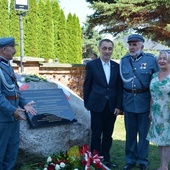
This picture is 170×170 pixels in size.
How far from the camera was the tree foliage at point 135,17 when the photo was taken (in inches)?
332

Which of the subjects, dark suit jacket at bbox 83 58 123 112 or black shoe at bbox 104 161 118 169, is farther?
black shoe at bbox 104 161 118 169

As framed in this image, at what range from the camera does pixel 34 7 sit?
13.0 m

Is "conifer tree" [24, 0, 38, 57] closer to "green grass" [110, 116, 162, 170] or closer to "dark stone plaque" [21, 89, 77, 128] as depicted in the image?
"green grass" [110, 116, 162, 170]

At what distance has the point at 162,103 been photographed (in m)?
3.85

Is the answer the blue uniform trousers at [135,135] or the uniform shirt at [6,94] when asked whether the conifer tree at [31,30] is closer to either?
the blue uniform trousers at [135,135]

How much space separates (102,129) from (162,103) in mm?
932

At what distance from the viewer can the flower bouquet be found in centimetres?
384

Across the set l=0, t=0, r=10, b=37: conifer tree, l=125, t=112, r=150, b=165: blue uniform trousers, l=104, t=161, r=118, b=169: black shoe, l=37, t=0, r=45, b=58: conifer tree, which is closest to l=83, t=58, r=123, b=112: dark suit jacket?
l=125, t=112, r=150, b=165: blue uniform trousers

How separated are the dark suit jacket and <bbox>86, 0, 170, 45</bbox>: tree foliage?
431cm

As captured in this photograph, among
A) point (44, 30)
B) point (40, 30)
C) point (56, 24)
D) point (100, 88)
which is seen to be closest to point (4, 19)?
point (40, 30)

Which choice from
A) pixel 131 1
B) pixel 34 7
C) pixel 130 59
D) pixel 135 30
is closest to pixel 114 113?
pixel 130 59

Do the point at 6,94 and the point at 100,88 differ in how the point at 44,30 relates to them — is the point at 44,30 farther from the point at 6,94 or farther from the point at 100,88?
the point at 6,94

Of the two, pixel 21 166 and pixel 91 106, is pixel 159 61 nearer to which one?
pixel 91 106

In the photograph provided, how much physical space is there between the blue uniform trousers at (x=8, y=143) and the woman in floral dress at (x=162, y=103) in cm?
157
